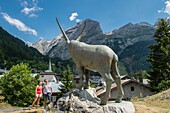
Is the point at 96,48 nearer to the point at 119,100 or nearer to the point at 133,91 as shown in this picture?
the point at 119,100

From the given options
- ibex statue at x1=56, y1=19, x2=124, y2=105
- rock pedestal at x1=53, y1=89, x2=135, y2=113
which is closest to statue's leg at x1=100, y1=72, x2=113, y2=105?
ibex statue at x1=56, y1=19, x2=124, y2=105

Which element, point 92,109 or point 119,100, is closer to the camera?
point 92,109

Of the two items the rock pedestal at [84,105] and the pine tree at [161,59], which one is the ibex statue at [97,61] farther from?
the pine tree at [161,59]

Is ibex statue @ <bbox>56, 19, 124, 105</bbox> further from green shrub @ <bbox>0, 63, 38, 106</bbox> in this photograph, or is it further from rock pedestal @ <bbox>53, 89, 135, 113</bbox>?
green shrub @ <bbox>0, 63, 38, 106</bbox>

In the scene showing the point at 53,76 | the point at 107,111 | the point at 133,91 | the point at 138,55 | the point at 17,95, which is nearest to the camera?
the point at 107,111

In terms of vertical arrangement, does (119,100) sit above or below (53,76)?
below

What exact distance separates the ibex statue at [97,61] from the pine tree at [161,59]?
16.9 meters

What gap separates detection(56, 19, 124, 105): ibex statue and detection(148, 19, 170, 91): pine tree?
16851 millimetres

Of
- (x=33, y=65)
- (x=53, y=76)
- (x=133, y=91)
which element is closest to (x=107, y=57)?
(x=133, y=91)

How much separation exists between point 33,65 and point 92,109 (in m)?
86.8

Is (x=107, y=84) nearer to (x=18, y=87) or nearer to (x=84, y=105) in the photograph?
(x=84, y=105)

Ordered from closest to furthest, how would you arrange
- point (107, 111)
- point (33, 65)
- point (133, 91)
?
point (107, 111), point (133, 91), point (33, 65)

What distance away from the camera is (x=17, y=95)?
83.4ft

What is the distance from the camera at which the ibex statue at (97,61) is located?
319 inches
